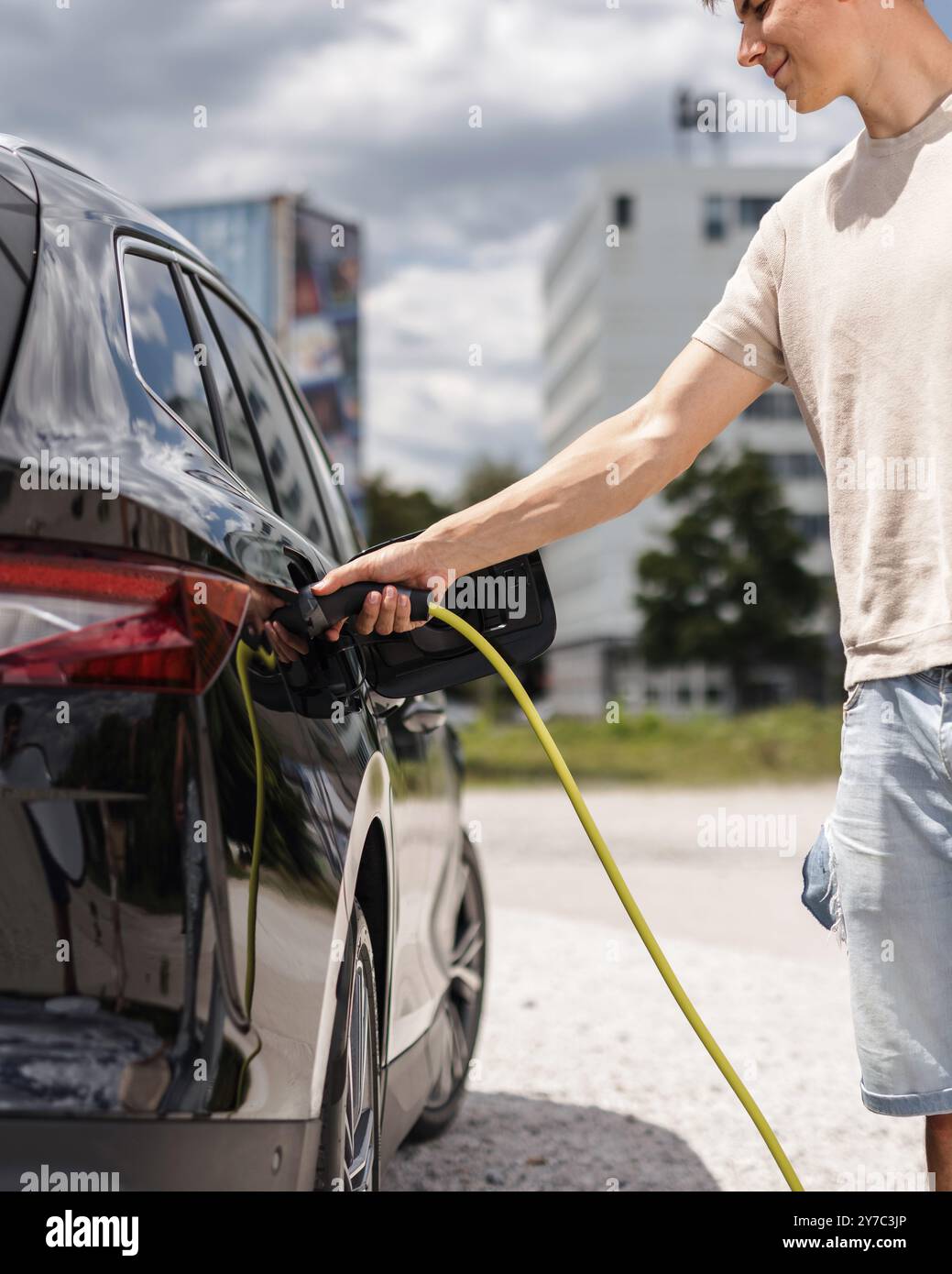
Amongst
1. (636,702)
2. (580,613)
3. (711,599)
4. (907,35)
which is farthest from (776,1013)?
(580,613)

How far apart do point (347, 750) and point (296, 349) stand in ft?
69.3

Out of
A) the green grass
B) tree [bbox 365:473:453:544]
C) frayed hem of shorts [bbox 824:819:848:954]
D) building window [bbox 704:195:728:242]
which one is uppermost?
building window [bbox 704:195:728:242]

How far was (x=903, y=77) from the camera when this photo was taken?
2.46 m

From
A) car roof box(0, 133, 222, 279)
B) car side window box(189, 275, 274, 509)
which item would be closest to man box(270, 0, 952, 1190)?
car side window box(189, 275, 274, 509)

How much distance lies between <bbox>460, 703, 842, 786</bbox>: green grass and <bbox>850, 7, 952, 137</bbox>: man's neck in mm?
20381

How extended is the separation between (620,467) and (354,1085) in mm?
1175

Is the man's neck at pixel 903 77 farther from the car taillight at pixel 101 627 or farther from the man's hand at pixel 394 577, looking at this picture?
the car taillight at pixel 101 627

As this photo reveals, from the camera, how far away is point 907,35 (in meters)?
2.49

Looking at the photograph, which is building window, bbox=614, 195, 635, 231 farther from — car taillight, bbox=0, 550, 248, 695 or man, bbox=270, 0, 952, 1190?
car taillight, bbox=0, 550, 248, 695

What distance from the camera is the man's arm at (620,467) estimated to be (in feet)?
9.04

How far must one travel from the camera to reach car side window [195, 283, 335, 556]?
130 inches

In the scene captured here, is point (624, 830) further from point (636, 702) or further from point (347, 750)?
point (636, 702)

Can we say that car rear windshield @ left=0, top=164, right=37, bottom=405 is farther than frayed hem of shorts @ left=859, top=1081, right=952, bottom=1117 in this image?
No
